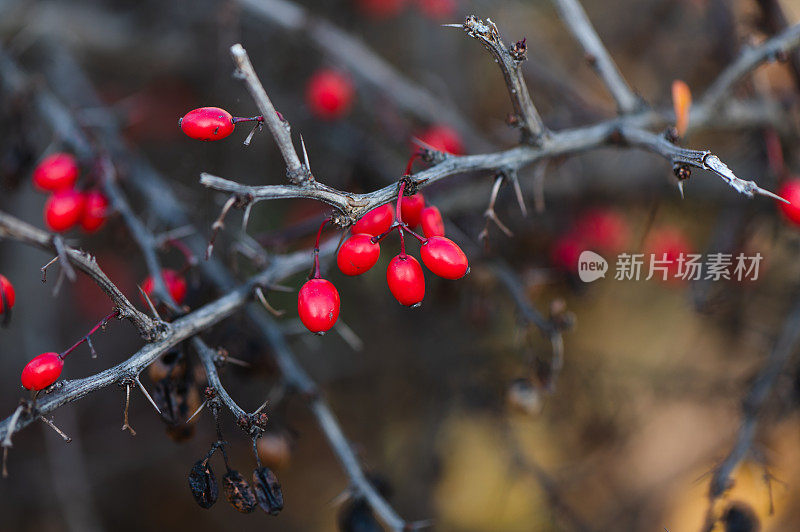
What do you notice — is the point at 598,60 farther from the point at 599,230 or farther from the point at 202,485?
the point at 202,485

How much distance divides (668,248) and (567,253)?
35.8 inches

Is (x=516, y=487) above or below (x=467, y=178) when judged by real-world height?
below

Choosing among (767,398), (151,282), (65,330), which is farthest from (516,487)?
(65,330)

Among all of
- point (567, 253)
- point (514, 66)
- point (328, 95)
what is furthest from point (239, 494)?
point (328, 95)

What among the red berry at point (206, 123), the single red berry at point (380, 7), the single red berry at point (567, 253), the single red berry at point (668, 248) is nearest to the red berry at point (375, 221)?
the red berry at point (206, 123)

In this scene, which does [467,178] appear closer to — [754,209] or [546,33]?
[754,209]

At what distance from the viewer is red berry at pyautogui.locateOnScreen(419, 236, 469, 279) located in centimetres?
139

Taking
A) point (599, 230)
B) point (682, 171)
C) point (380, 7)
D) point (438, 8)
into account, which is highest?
point (380, 7)

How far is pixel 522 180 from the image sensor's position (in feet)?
9.55

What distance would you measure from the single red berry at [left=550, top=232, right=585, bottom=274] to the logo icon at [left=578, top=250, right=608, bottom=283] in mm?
60

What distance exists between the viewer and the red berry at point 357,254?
1.41 metres

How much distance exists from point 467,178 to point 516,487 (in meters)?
2.67

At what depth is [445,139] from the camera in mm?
3025

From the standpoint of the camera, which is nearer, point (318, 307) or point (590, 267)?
point (318, 307)
